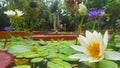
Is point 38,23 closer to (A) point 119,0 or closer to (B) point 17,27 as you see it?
(B) point 17,27

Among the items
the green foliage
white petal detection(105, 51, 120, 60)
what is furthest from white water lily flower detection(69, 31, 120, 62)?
the green foliage

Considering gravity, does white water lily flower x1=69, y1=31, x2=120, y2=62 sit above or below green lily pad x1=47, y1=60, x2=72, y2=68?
above

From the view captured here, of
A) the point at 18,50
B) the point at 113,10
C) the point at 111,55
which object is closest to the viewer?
the point at 111,55

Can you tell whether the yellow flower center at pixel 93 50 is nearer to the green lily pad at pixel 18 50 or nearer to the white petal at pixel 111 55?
the white petal at pixel 111 55

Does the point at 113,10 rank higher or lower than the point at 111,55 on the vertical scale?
lower

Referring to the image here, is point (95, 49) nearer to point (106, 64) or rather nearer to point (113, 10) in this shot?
point (106, 64)

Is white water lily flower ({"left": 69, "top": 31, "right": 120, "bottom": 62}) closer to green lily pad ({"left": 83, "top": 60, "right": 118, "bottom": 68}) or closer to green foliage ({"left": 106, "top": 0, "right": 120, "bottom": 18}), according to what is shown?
green lily pad ({"left": 83, "top": 60, "right": 118, "bottom": 68})

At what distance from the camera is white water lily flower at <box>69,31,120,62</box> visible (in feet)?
1.64

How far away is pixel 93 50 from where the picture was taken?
53 centimetres

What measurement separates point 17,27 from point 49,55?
291cm

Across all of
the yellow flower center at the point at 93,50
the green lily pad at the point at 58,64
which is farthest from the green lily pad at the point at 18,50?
the yellow flower center at the point at 93,50

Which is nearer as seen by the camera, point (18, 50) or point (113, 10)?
point (18, 50)

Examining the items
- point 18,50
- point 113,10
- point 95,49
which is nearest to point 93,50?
point 95,49

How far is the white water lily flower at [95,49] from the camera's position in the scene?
1.64ft
